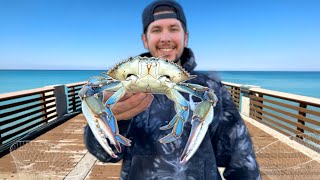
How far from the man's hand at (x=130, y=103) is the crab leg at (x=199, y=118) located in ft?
0.97

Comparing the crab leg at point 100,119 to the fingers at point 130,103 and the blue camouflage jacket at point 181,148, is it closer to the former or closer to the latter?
the fingers at point 130,103

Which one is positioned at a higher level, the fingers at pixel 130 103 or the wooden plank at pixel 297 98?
the fingers at pixel 130 103

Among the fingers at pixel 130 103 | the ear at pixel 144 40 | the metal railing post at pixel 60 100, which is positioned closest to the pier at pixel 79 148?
the metal railing post at pixel 60 100

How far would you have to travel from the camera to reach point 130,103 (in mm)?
1952

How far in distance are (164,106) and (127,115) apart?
0.54m

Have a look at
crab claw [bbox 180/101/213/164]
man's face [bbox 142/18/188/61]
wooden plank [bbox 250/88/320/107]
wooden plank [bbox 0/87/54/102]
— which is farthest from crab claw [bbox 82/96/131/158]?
wooden plank [bbox 0/87/54/102]

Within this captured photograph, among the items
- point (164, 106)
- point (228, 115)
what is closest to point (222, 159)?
point (228, 115)

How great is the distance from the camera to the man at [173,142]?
2.31 meters

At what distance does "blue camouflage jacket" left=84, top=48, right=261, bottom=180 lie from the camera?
7.54ft

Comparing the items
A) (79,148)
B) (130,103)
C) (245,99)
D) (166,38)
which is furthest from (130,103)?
(245,99)

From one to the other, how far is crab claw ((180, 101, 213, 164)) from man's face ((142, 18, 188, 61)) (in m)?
1.07

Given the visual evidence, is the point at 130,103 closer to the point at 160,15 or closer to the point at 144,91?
the point at 144,91

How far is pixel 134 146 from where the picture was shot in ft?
7.90

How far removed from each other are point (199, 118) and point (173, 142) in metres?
0.74
